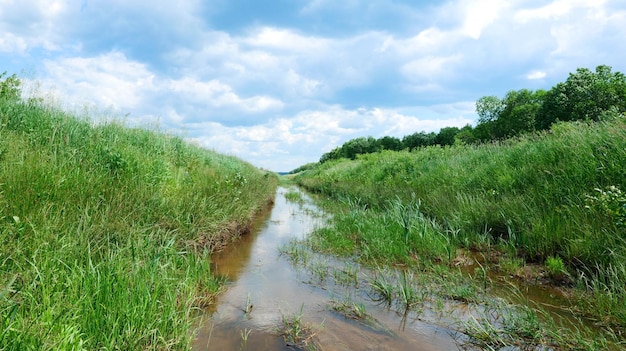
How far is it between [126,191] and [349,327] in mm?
4371

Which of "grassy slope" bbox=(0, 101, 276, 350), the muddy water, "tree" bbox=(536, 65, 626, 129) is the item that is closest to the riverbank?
the muddy water

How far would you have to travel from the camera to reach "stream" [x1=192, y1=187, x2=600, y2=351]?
3347 mm

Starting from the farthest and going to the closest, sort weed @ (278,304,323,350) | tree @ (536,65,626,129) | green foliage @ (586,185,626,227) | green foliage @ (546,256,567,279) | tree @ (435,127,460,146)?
tree @ (435,127,460,146) < tree @ (536,65,626,129) < green foliage @ (546,256,567,279) < green foliage @ (586,185,626,227) < weed @ (278,304,323,350)

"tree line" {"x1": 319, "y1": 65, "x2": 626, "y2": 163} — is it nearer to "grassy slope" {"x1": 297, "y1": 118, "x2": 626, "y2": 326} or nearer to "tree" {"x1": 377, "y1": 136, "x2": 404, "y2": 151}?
"tree" {"x1": 377, "y1": 136, "x2": 404, "y2": 151}

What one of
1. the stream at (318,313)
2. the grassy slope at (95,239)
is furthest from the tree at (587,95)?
the grassy slope at (95,239)

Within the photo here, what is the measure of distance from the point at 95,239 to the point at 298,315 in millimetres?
2812

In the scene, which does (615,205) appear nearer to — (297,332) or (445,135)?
(297,332)

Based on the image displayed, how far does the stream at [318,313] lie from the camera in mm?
3347

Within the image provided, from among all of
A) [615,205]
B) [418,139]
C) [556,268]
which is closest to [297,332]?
[556,268]

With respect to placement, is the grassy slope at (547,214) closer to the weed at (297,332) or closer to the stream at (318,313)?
the stream at (318,313)

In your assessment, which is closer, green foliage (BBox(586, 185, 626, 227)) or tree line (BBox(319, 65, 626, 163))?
green foliage (BBox(586, 185, 626, 227))

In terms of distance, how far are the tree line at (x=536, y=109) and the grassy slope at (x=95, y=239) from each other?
1254cm

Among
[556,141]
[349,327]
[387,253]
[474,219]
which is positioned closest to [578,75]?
[556,141]

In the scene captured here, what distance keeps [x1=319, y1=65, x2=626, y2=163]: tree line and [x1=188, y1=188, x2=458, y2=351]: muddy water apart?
1067 cm
